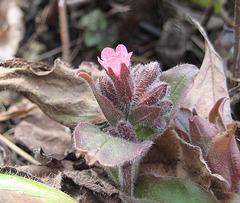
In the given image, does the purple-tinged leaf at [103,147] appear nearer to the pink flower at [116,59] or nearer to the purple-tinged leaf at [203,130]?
the pink flower at [116,59]

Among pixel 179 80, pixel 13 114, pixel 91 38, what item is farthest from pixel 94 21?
pixel 179 80

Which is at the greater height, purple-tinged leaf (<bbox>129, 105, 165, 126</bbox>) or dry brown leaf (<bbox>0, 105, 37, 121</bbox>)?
purple-tinged leaf (<bbox>129, 105, 165, 126</bbox>)

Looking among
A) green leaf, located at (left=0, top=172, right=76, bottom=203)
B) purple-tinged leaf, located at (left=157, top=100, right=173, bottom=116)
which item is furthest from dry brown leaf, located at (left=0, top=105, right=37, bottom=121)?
purple-tinged leaf, located at (left=157, top=100, right=173, bottom=116)

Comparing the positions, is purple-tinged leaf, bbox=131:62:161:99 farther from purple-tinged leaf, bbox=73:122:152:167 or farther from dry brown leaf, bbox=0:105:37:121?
dry brown leaf, bbox=0:105:37:121

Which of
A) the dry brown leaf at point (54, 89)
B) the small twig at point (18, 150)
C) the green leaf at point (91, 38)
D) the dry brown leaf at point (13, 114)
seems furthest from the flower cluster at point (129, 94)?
the green leaf at point (91, 38)

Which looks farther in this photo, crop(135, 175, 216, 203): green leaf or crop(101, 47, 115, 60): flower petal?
crop(135, 175, 216, 203): green leaf

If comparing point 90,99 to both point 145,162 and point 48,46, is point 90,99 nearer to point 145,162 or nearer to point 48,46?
point 145,162
